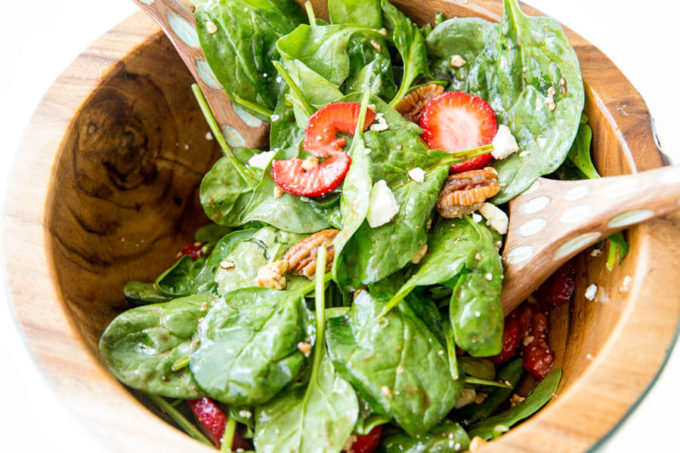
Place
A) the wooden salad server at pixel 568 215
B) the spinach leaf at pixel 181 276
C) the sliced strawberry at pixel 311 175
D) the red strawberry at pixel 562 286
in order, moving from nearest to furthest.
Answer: the wooden salad server at pixel 568 215
the sliced strawberry at pixel 311 175
the red strawberry at pixel 562 286
the spinach leaf at pixel 181 276

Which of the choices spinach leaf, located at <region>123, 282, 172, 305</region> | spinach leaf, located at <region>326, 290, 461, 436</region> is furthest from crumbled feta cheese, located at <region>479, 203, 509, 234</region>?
spinach leaf, located at <region>123, 282, 172, 305</region>

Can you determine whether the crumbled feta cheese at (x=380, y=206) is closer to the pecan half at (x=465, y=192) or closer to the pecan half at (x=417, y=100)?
the pecan half at (x=465, y=192)

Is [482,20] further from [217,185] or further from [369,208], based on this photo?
[217,185]

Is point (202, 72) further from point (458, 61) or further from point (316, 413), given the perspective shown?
point (316, 413)

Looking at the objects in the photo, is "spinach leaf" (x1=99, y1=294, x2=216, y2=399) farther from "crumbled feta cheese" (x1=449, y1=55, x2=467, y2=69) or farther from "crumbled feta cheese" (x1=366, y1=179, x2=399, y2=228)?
"crumbled feta cheese" (x1=449, y1=55, x2=467, y2=69)

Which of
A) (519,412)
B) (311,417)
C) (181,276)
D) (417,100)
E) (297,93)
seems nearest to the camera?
(311,417)

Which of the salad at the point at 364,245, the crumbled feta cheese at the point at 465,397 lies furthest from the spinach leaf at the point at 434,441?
the crumbled feta cheese at the point at 465,397

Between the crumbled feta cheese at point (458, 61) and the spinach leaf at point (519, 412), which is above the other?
the crumbled feta cheese at point (458, 61)

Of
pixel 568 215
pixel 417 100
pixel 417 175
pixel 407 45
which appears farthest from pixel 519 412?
pixel 407 45
